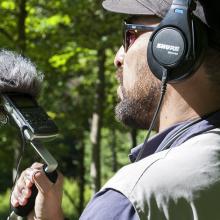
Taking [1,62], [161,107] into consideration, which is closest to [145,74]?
[161,107]

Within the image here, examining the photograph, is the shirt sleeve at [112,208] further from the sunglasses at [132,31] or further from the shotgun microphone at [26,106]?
the sunglasses at [132,31]

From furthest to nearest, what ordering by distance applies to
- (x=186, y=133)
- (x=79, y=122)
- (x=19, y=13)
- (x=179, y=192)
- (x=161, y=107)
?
(x=79, y=122), (x=19, y=13), (x=161, y=107), (x=186, y=133), (x=179, y=192)

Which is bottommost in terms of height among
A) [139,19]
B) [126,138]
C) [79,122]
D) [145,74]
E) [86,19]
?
[126,138]

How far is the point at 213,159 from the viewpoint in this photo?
1.61m

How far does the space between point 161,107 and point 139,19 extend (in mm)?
340

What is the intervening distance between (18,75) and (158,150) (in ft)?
2.66

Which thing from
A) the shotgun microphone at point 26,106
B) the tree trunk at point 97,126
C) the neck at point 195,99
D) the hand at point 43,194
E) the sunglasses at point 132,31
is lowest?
the tree trunk at point 97,126

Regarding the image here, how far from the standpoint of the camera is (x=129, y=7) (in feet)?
6.43

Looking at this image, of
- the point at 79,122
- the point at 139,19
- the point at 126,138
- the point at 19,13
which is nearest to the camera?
the point at 139,19

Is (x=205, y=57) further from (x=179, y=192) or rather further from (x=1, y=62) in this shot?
(x=1, y=62)

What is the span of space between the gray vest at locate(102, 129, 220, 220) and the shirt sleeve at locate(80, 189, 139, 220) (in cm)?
1

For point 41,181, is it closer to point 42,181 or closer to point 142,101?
point 42,181

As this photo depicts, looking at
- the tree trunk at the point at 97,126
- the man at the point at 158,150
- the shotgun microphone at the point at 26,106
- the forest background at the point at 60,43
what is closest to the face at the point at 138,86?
→ the man at the point at 158,150

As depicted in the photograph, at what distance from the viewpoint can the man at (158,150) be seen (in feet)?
4.95
